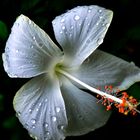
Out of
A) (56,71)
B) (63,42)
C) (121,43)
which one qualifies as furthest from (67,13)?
(121,43)

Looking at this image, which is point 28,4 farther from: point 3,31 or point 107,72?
point 107,72

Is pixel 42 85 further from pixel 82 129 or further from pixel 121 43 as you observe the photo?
pixel 121 43

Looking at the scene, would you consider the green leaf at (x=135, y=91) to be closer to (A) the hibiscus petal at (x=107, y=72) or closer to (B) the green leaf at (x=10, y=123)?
(A) the hibiscus petal at (x=107, y=72)

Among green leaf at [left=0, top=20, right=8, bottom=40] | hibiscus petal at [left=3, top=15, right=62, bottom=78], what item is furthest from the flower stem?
green leaf at [left=0, top=20, right=8, bottom=40]

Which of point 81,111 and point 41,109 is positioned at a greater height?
point 41,109

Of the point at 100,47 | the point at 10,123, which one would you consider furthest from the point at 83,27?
the point at 10,123

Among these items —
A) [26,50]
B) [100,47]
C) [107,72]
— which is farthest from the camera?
[100,47]
